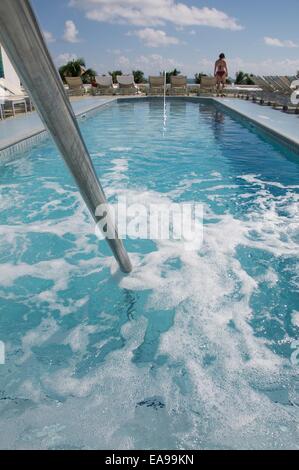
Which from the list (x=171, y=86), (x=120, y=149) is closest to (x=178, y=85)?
(x=171, y=86)

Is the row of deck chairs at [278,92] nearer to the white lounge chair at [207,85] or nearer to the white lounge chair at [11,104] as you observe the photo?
the white lounge chair at [207,85]

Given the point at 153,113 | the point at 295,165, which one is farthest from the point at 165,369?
the point at 153,113

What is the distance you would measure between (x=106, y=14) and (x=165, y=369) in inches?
1453

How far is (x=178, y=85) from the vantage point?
58.7ft

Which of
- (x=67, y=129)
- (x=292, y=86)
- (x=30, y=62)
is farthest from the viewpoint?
(x=292, y=86)

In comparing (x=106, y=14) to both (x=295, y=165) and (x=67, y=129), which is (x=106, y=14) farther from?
(x=67, y=129)

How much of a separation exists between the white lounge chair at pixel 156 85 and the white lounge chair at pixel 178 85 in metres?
0.52

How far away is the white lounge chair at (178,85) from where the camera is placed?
17.8 metres

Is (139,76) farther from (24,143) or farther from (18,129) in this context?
(24,143)

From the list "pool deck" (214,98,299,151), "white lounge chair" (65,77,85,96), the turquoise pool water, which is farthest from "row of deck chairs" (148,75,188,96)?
the turquoise pool water

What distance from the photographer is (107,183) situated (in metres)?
5.63

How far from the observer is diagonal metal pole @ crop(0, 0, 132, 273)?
0.83 metres

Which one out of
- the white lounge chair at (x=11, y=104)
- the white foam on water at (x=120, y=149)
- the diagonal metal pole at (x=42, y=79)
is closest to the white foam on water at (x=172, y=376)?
the diagonal metal pole at (x=42, y=79)

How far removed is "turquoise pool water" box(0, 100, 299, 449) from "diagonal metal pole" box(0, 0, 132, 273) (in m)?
1.27
